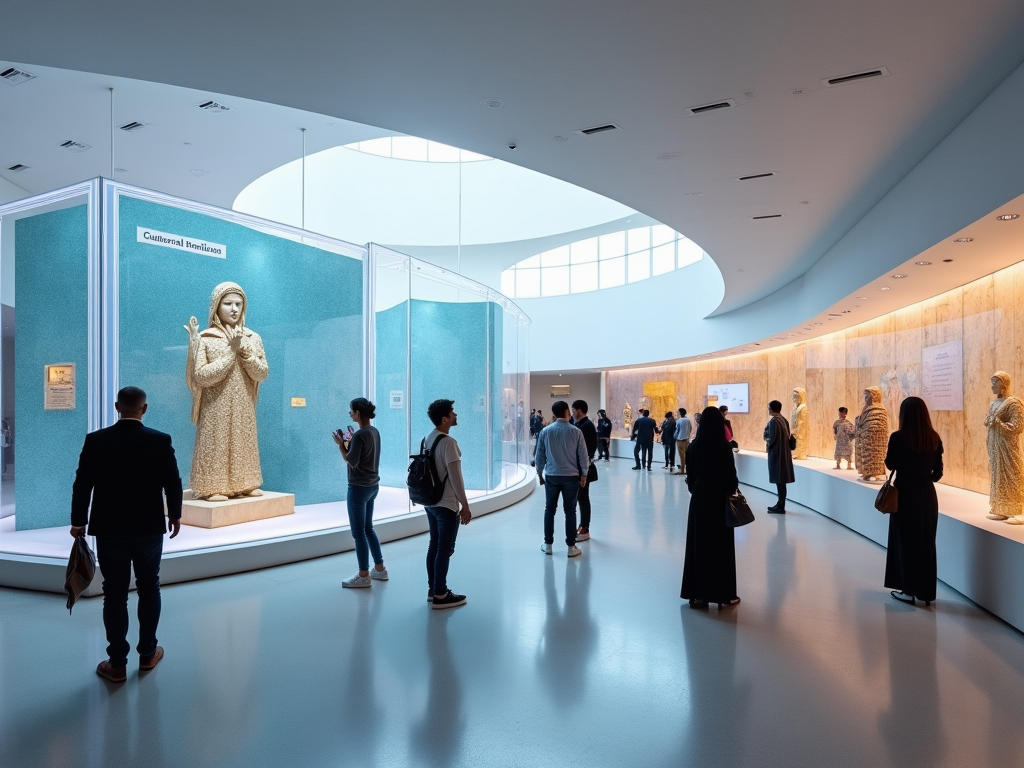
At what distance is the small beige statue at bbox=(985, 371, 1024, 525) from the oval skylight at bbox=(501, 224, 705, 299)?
1359cm

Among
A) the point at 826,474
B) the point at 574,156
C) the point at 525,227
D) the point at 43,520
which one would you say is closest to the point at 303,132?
the point at 574,156

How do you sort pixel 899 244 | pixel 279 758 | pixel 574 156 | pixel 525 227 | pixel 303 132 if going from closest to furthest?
pixel 279 758 < pixel 574 156 < pixel 899 244 < pixel 303 132 < pixel 525 227

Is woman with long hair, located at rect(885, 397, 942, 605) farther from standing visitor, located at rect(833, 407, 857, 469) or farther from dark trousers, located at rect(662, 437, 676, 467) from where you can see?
dark trousers, located at rect(662, 437, 676, 467)

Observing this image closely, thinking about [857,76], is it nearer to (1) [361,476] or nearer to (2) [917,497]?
(2) [917,497]

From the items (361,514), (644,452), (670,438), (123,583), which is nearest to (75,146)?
(361,514)

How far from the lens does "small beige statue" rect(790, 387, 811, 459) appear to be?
44.7ft

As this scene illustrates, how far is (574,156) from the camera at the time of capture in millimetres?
6199

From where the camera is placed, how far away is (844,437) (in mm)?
11648

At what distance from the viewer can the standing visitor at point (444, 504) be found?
18.3 ft

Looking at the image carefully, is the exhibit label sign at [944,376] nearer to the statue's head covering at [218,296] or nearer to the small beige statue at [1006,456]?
the small beige statue at [1006,456]

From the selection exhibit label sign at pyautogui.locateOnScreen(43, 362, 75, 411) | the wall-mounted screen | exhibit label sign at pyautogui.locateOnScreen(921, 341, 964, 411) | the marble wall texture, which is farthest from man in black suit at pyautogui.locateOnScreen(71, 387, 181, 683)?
the wall-mounted screen

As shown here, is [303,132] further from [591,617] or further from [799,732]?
[799,732]

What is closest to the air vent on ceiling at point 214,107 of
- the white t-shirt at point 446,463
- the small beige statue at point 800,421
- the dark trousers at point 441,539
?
the white t-shirt at point 446,463

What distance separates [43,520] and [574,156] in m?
7.25
